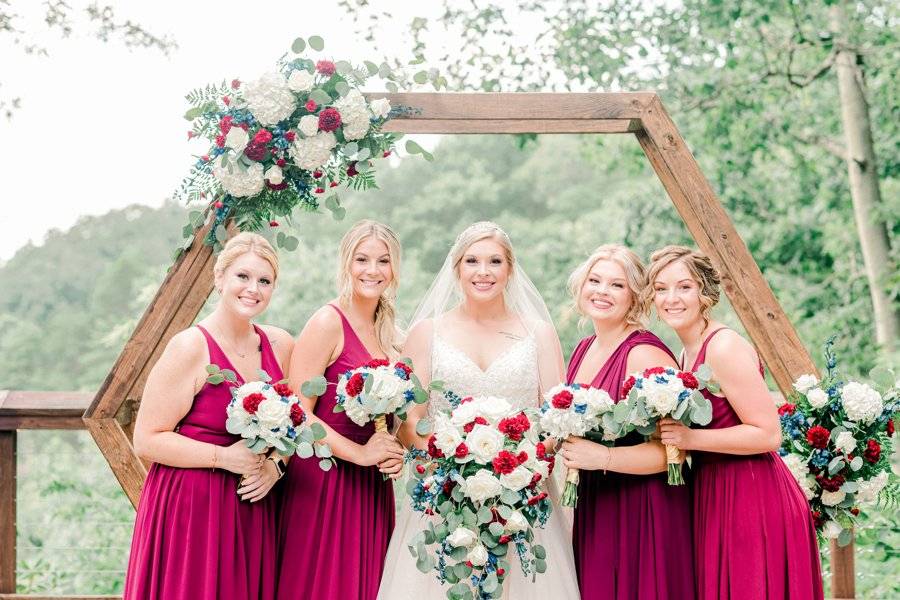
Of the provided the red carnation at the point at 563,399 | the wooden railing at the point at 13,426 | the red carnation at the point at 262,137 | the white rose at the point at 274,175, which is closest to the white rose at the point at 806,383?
the red carnation at the point at 563,399

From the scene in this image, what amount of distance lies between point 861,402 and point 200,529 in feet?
9.47

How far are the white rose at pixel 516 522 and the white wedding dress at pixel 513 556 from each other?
1.66 ft

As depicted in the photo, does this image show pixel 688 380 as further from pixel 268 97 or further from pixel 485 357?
pixel 268 97

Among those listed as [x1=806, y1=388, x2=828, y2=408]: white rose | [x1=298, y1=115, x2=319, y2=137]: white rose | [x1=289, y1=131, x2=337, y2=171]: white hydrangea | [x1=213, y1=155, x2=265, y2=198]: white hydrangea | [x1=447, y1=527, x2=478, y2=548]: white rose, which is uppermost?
[x1=298, y1=115, x2=319, y2=137]: white rose

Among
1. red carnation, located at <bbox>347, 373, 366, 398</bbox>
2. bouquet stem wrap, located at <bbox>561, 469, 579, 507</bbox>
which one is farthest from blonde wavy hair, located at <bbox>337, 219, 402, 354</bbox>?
bouquet stem wrap, located at <bbox>561, 469, 579, 507</bbox>

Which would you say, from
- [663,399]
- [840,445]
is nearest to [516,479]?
[663,399]

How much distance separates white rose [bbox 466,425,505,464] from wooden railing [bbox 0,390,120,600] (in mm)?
2567

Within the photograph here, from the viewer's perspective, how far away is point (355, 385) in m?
3.71

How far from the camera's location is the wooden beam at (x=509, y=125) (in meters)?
4.55

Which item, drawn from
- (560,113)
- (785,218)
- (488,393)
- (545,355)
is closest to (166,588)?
(488,393)

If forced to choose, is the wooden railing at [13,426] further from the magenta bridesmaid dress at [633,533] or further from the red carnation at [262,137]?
the magenta bridesmaid dress at [633,533]

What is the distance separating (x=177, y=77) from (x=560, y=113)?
9401 millimetres

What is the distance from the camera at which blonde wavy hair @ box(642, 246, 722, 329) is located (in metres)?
3.96

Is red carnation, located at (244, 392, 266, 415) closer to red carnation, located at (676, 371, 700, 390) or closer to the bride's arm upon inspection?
the bride's arm
